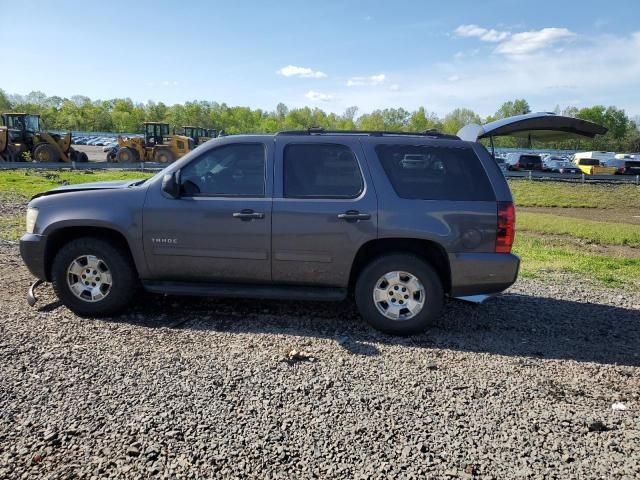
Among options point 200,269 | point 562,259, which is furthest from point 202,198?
point 562,259

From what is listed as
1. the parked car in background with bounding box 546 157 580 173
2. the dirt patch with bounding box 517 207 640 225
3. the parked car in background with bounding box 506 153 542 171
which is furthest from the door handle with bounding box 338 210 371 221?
the parked car in background with bounding box 546 157 580 173

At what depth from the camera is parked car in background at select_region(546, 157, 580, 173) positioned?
151ft

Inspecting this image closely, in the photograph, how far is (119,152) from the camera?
34312 millimetres

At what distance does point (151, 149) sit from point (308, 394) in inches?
1368

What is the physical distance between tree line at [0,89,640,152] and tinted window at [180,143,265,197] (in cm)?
10519

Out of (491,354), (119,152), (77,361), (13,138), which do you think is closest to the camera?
(77,361)

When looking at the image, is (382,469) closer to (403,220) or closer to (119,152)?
(403,220)

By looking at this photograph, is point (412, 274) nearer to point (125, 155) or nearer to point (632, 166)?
point (125, 155)

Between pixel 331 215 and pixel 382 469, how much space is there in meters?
2.44

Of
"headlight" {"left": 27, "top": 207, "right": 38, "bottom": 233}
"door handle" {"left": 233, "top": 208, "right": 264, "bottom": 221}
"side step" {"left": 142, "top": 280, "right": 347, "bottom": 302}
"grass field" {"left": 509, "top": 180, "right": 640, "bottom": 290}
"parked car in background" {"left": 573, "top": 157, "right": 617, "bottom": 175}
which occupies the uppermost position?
"parked car in background" {"left": 573, "top": 157, "right": 617, "bottom": 175}

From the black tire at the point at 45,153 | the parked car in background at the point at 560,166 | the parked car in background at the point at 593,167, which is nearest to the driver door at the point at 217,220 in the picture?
the black tire at the point at 45,153

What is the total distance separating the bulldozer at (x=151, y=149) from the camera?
34.2 metres

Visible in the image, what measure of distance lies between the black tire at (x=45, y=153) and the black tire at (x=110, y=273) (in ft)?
95.4

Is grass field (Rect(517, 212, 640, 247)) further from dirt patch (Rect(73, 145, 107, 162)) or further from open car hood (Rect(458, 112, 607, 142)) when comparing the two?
dirt patch (Rect(73, 145, 107, 162))
